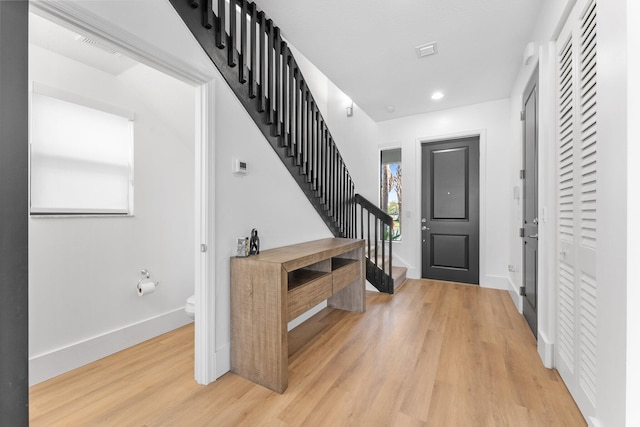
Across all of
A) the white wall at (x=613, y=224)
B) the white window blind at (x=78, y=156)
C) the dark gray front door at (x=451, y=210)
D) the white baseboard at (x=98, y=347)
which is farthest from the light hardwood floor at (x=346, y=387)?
the dark gray front door at (x=451, y=210)

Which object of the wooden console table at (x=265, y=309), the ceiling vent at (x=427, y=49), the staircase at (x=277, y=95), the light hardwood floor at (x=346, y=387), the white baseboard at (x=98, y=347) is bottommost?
the light hardwood floor at (x=346, y=387)

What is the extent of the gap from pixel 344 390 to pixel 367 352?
514mm

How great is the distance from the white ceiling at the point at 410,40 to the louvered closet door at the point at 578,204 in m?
0.66

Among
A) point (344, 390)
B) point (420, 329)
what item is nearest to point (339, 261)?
point (420, 329)

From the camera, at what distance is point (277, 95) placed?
2340 mm

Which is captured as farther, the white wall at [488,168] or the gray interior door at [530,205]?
the white wall at [488,168]

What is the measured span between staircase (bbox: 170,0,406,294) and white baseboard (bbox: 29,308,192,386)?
1745 mm

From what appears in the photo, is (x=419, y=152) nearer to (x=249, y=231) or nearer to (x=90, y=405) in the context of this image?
(x=249, y=231)

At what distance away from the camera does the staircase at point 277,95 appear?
1.79 m

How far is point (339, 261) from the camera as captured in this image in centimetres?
295

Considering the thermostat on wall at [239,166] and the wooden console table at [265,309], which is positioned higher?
the thermostat on wall at [239,166]

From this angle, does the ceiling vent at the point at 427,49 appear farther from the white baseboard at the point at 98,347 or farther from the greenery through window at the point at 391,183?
the white baseboard at the point at 98,347
